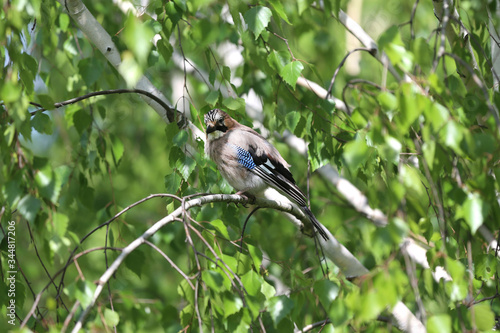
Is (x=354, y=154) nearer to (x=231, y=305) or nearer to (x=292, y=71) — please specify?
(x=231, y=305)

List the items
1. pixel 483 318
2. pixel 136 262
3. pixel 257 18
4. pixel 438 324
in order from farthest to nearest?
→ 1. pixel 136 262
2. pixel 257 18
3. pixel 483 318
4. pixel 438 324

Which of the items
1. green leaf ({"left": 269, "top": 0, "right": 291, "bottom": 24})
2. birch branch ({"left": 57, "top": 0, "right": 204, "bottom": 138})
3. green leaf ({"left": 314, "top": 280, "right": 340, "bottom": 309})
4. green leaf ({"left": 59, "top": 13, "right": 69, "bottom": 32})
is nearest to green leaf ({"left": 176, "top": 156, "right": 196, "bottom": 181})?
birch branch ({"left": 57, "top": 0, "right": 204, "bottom": 138})

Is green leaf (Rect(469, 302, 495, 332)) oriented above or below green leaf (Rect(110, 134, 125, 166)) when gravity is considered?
below

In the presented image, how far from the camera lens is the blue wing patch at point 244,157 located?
460cm

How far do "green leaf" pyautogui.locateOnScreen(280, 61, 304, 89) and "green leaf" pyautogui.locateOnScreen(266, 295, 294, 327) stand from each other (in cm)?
118

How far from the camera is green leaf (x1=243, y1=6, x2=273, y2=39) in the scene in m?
3.03

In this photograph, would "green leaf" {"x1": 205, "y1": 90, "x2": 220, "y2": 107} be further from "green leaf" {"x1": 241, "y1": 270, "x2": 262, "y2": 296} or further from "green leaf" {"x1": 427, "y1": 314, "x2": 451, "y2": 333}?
"green leaf" {"x1": 427, "y1": 314, "x2": 451, "y2": 333}

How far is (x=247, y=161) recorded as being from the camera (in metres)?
4.62

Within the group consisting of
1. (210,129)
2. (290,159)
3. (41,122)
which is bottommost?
(41,122)

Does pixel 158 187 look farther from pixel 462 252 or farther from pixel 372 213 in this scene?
pixel 462 252

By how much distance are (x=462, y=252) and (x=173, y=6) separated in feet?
7.12

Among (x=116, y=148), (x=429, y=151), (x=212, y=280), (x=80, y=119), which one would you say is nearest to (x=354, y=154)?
(x=429, y=151)

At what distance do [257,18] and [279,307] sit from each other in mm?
1439

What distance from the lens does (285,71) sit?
10.6 feet
